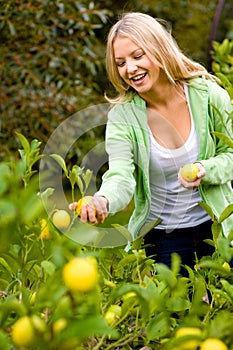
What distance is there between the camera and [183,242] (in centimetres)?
232

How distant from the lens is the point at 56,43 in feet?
16.3

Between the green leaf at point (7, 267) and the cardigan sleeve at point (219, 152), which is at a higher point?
the green leaf at point (7, 267)

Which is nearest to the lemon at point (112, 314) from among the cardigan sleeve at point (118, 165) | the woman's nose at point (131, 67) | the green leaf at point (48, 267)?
the green leaf at point (48, 267)

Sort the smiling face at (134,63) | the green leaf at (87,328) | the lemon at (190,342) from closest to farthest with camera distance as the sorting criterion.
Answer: the green leaf at (87,328) → the lemon at (190,342) → the smiling face at (134,63)

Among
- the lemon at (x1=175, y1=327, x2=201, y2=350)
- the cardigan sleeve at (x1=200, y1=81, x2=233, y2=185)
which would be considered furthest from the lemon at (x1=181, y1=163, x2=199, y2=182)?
the lemon at (x1=175, y1=327, x2=201, y2=350)

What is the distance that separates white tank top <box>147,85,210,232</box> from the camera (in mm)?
2154

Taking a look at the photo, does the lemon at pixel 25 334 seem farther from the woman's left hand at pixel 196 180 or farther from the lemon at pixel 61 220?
the woman's left hand at pixel 196 180

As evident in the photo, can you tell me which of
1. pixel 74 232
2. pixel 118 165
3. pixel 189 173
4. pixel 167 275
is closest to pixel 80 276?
pixel 74 232

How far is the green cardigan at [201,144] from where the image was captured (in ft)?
6.68

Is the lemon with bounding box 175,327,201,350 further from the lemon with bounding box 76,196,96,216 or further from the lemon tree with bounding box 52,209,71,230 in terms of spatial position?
the lemon with bounding box 76,196,96,216

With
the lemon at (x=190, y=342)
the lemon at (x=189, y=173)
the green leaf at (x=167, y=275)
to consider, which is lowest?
the lemon at (x=189, y=173)

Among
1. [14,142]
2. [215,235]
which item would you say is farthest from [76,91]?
[215,235]

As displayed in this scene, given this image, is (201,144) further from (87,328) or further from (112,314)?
(87,328)

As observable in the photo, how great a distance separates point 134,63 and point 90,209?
0.72m
